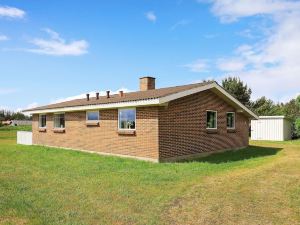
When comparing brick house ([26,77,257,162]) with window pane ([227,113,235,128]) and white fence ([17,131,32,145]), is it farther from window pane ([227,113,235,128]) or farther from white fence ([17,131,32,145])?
white fence ([17,131,32,145])

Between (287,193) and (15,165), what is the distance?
41.7 feet

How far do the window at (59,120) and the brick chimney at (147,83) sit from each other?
619 cm

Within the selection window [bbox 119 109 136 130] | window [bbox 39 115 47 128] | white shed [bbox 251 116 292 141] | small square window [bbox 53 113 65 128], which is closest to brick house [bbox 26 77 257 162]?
window [bbox 119 109 136 130]

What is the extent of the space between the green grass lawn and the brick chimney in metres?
9.49

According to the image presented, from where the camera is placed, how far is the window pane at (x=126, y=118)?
18094mm

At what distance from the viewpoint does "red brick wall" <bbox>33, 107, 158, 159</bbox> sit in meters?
16.8

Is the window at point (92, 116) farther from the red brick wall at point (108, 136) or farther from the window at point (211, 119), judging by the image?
the window at point (211, 119)

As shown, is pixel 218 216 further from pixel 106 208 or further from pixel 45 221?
pixel 45 221

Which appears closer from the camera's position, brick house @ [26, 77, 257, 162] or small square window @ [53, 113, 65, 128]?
brick house @ [26, 77, 257, 162]

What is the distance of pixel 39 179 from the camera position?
1291 centimetres

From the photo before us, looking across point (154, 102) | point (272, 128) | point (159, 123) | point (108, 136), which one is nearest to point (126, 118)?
point (108, 136)

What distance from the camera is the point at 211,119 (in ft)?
67.1

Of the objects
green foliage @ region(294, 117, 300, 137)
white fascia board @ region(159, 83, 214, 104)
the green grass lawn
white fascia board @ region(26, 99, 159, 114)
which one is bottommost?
the green grass lawn

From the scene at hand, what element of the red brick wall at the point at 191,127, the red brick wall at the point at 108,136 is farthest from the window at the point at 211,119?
the red brick wall at the point at 108,136
